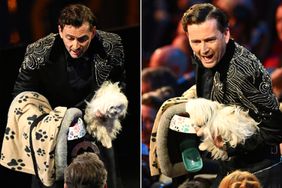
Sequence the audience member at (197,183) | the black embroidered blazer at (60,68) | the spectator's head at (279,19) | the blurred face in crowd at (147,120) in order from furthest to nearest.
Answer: the black embroidered blazer at (60,68) → the blurred face in crowd at (147,120) → the audience member at (197,183) → the spectator's head at (279,19)

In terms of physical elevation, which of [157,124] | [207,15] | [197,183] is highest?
[207,15]

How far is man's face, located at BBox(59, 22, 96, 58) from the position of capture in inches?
128

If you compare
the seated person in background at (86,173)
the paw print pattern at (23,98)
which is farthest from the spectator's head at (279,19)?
the paw print pattern at (23,98)

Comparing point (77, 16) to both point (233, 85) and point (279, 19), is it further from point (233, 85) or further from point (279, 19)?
point (279, 19)

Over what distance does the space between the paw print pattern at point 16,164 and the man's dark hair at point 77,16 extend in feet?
2.47

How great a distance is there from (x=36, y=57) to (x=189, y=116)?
2.93 ft

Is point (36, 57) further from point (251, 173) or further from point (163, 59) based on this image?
point (251, 173)

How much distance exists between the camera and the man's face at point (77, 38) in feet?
10.7

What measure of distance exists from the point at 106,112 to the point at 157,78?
1.06ft

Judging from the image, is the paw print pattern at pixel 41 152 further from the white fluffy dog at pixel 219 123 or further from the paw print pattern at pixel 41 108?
the white fluffy dog at pixel 219 123

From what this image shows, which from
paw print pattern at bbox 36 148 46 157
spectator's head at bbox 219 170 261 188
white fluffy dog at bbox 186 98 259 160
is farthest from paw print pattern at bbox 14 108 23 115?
spectator's head at bbox 219 170 261 188

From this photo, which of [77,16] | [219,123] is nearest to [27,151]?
[77,16]

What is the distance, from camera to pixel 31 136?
3.29m

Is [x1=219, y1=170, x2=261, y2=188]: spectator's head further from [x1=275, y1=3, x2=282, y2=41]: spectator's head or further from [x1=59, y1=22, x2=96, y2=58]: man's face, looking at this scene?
[x1=59, y1=22, x2=96, y2=58]: man's face
